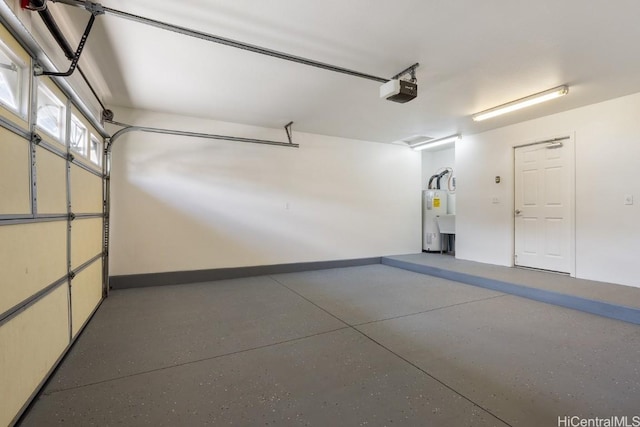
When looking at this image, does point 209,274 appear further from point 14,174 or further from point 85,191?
point 14,174

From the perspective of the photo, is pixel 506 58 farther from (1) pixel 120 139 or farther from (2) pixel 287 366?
(1) pixel 120 139

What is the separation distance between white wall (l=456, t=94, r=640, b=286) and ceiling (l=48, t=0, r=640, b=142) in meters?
0.29

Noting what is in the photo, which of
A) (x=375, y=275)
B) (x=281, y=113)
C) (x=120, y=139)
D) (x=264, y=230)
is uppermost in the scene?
(x=281, y=113)

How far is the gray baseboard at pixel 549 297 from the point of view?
Result: 9.36ft

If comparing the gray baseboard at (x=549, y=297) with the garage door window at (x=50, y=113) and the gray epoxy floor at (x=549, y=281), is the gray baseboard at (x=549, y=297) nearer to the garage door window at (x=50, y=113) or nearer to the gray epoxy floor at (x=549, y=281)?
the gray epoxy floor at (x=549, y=281)

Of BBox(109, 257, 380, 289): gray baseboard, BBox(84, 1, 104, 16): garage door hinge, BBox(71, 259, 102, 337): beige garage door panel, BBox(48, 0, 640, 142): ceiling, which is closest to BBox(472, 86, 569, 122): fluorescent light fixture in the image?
BBox(48, 0, 640, 142): ceiling

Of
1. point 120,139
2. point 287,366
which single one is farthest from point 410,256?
point 120,139

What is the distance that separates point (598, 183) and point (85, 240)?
644 centimetres

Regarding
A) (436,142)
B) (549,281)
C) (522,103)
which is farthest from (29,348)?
(436,142)

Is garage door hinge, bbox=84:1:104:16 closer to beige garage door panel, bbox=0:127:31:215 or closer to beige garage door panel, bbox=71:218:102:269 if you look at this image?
beige garage door panel, bbox=0:127:31:215

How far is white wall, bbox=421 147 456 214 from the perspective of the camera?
6.85 metres

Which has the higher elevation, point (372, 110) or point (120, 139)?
point (372, 110)

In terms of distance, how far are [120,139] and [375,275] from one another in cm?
473

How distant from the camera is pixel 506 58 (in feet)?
9.32
